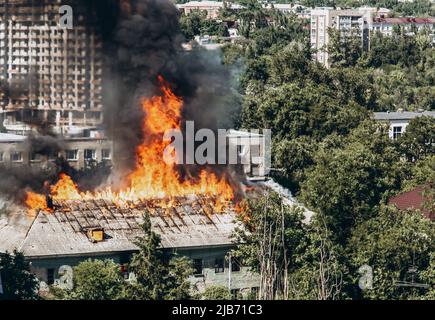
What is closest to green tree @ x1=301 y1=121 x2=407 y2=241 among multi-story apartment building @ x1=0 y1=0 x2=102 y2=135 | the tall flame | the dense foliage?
the dense foliage

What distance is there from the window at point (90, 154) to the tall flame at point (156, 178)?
4387 millimetres

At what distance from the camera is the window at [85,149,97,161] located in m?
82.6

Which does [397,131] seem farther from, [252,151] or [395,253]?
[395,253]

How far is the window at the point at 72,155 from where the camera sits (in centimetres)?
8269

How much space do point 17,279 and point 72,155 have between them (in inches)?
704

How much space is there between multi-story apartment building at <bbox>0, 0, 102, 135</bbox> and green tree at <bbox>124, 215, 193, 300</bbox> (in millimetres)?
12736

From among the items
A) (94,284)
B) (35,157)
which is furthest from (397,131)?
(94,284)

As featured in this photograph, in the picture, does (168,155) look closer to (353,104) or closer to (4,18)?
(4,18)

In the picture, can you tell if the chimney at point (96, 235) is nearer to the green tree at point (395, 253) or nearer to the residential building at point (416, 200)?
the green tree at point (395, 253)

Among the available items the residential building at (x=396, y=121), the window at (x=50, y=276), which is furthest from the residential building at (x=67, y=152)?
the residential building at (x=396, y=121)
